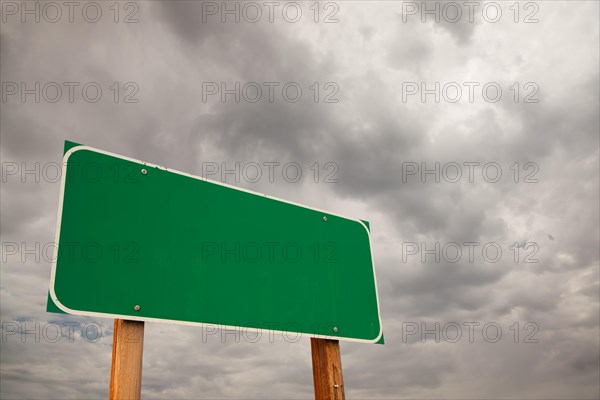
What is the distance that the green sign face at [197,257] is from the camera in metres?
2.58

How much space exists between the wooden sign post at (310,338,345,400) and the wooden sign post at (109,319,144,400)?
4.60 ft

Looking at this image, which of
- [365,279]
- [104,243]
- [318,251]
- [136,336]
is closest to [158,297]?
[136,336]

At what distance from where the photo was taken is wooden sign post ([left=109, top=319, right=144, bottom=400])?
2.47 metres

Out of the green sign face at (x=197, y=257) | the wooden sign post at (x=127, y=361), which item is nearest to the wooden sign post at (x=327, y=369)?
the green sign face at (x=197, y=257)

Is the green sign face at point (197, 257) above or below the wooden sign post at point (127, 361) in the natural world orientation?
above

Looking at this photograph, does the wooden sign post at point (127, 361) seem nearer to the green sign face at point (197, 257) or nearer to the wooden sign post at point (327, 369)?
the green sign face at point (197, 257)

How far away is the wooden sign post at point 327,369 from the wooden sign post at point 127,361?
140 cm

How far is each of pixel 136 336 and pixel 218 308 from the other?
53 cm

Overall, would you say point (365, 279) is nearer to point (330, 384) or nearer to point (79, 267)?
point (330, 384)

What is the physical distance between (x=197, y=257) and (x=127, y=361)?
0.74 metres

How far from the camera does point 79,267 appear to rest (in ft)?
8.20

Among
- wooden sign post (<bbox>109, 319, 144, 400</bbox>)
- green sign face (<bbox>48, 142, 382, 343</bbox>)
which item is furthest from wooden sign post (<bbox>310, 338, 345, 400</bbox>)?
wooden sign post (<bbox>109, 319, 144, 400</bbox>)

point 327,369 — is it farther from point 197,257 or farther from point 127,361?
point 127,361

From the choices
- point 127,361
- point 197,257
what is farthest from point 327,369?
point 127,361
